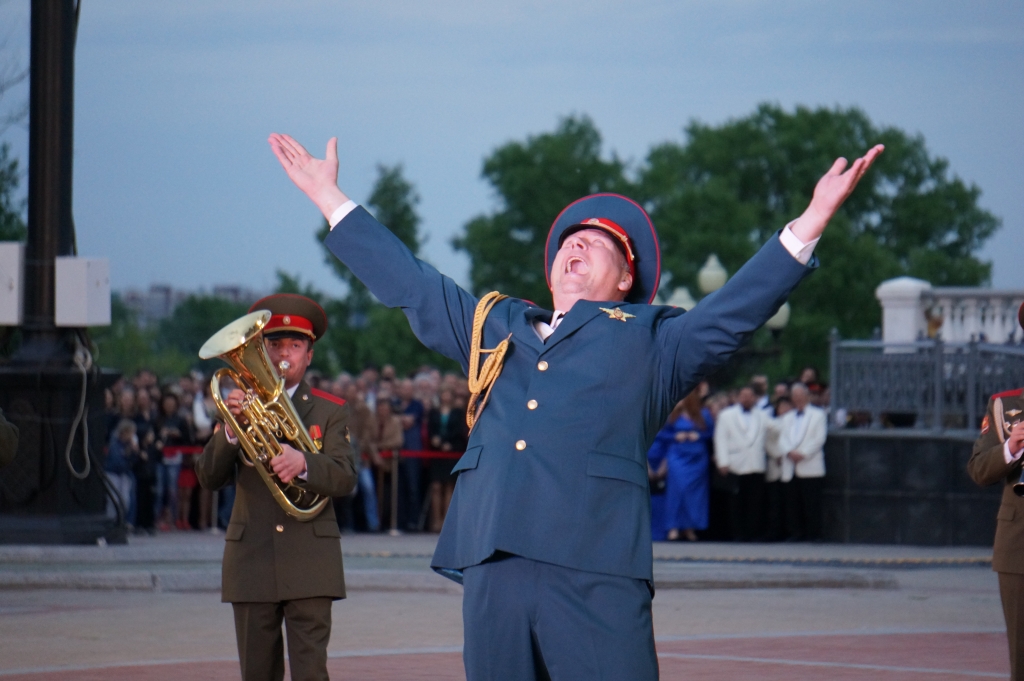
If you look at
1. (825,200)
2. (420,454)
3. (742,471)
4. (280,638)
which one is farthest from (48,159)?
(825,200)

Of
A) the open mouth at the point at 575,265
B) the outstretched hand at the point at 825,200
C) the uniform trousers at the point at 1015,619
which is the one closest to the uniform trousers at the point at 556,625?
the open mouth at the point at 575,265

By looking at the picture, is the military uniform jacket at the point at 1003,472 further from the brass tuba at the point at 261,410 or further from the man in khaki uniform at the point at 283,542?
the brass tuba at the point at 261,410

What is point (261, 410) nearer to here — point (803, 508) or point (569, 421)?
point (569, 421)

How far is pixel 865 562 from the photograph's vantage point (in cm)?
1516

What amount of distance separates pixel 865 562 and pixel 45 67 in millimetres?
8786

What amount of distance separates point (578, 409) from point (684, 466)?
1350cm

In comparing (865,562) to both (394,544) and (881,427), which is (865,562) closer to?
(881,427)

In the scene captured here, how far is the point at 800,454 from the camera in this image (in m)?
17.6

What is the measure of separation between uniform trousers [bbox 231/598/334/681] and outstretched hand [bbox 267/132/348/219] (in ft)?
7.59

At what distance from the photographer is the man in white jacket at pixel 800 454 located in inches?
695

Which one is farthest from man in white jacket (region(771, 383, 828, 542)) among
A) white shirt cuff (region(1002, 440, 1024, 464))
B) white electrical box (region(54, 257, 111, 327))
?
white shirt cuff (region(1002, 440, 1024, 464))

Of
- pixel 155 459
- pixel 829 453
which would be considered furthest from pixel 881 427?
pixel 155 459

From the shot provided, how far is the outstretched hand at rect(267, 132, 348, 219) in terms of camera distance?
4.40 m

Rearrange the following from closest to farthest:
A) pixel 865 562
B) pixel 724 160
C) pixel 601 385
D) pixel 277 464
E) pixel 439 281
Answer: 1. pixel 601 385
2. pixel 439 281
3. pixel 277 464
4. pixel 865 562
5. pixel 724 160
